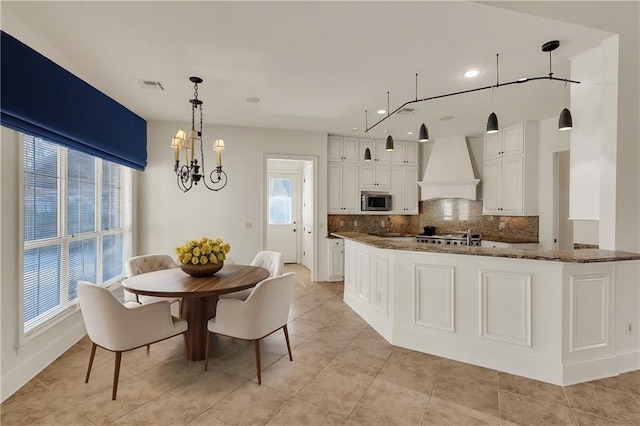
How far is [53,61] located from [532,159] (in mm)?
5970

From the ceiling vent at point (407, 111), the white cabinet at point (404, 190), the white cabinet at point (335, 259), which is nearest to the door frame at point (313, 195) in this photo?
the white cabinet at point (335, 259)

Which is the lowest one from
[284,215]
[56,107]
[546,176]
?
[284,215]

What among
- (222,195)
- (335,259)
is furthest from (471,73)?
(222,195)

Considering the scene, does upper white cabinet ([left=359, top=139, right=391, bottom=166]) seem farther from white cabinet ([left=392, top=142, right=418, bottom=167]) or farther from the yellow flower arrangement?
the yellow flower arrangement

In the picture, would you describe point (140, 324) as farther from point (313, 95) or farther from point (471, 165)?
point (471, 165)

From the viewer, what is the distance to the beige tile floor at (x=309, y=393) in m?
1.95

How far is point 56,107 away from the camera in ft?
8.11

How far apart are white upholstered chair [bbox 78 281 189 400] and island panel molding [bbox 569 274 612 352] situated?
3.17 metres

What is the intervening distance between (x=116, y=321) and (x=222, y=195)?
3.11 m

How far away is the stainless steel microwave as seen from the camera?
19.0 ft

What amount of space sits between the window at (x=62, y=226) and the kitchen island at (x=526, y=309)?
3.12 metres

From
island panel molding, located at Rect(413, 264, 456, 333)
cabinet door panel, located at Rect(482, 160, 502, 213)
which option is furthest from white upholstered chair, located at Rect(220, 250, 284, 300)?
cabinet door panel, located at Rect(482, 160, 502, 213)

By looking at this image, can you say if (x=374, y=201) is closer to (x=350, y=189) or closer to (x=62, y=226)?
(x=350, y=189)

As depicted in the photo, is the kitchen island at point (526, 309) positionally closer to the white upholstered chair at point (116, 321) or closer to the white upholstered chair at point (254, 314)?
the white upholstered chair at point (254, 314)
